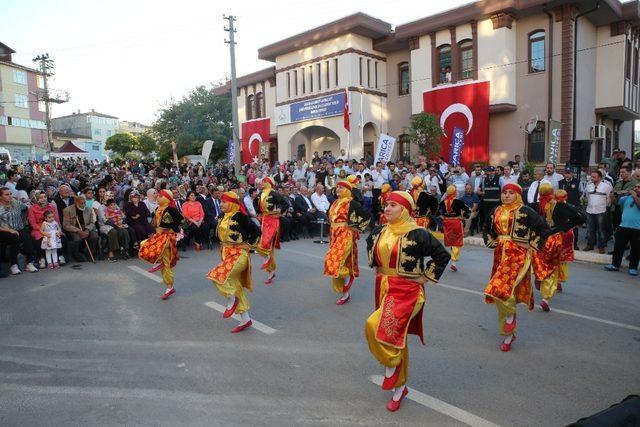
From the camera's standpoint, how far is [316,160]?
71.6ft

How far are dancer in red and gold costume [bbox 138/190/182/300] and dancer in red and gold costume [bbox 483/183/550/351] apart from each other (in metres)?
4.82

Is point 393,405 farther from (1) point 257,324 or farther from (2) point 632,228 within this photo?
(2) point 632,228

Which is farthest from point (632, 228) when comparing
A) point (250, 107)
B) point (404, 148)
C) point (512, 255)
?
point (250, 107)

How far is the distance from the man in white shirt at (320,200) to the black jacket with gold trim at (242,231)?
8.62 metres

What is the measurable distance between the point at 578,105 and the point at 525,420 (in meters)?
19.9

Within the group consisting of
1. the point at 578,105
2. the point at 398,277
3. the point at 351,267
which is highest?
the point at 578,105

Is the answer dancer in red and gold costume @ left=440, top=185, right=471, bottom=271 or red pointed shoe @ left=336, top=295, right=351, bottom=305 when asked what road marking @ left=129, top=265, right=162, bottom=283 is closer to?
red pointed shoe @ left=336, top=295, right=351, bottom=305

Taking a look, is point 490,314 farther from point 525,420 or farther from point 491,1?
point 491,1

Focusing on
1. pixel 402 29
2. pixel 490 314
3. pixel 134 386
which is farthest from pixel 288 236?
pixel 402 29

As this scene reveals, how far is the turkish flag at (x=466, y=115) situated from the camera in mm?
21547

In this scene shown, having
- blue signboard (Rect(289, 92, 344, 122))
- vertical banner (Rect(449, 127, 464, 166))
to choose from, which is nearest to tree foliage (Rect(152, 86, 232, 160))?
blue signboard (Rect(289, 92, 344, 122))

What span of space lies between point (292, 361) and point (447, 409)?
1675mm

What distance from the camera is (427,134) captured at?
21172mm

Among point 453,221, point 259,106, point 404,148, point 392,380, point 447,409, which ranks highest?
point 259,106
